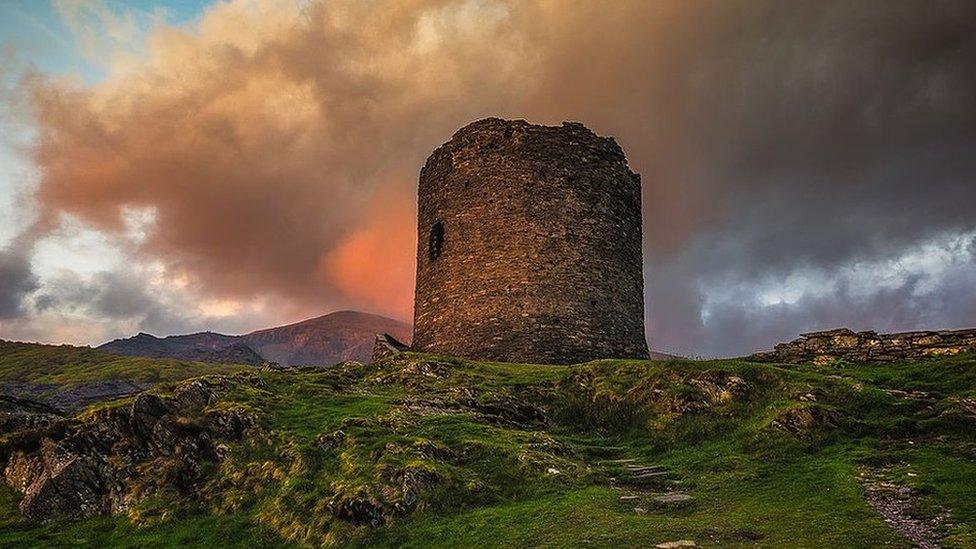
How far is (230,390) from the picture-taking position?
18.5 meters

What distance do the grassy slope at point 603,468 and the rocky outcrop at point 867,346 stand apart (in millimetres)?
1284

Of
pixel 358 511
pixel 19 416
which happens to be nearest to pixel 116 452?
pixel 19 416

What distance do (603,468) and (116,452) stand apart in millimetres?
12057

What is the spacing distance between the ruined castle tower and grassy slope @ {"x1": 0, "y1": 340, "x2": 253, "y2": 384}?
74.1 meters

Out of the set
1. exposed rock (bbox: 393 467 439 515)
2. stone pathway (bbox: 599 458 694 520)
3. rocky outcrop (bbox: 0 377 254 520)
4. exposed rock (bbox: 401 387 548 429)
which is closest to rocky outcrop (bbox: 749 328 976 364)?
exposed rock (bbox: 401 387 548 429)

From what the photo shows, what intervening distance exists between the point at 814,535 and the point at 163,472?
46.1 feet

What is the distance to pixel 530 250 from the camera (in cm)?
2969

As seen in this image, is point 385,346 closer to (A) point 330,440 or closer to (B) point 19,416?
(A) point 330,440

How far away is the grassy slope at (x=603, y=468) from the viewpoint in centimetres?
1052

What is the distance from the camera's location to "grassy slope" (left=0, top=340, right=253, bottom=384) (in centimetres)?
10894

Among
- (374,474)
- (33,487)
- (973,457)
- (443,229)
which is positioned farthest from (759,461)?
(443,229)

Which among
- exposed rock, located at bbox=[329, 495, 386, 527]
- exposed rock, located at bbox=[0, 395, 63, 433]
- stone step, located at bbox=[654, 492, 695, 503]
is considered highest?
exposed rock, located at bbox=[0, 395, 63, 433]

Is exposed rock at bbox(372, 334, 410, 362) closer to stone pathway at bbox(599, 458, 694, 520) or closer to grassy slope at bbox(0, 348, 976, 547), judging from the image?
grassy slope at bbox(0, 348, 976, 547)

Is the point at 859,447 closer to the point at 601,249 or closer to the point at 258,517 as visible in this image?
the point at 258,517
